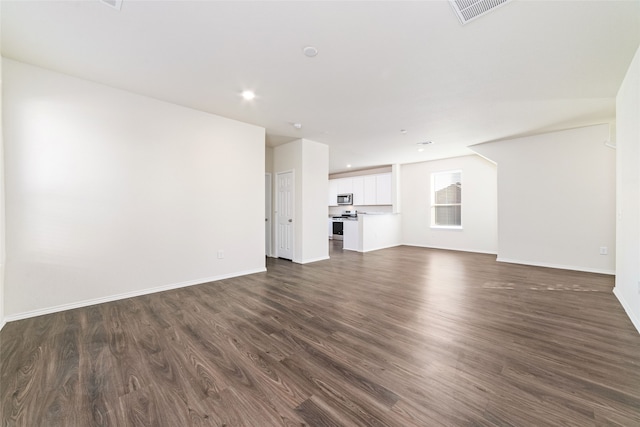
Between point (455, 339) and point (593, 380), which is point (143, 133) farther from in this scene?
point (593, 380)

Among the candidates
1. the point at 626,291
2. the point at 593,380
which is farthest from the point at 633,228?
the point at 593,380

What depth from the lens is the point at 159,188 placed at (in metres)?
3.48

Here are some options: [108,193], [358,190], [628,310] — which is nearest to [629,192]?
[628,310]

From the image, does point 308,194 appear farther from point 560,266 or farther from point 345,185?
point 560,266

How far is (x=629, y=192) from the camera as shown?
105 inches

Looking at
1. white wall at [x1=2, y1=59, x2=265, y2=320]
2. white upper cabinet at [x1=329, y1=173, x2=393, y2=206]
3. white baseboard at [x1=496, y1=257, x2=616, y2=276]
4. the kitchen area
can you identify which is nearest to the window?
the kitchen area

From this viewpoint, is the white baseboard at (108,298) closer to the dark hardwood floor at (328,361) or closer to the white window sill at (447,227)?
the dark hardwood floor at (328,361)

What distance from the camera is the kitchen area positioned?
701cm

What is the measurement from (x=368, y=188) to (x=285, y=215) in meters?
4.05

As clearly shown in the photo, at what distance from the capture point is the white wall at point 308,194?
527 cm

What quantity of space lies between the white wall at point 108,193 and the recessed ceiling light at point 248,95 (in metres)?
1.00

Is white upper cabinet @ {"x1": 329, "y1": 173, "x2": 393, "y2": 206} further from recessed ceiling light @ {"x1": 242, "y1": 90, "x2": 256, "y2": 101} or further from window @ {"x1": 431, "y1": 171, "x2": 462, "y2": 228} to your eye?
recessed ceiling light @ {"x1": 242, "y1": 90, "x2": 256, "y2": 101}

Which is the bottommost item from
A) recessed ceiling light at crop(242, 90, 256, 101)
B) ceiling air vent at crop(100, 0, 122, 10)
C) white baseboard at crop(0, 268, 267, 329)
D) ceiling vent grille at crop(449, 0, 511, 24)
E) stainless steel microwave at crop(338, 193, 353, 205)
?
white baseboard at crop(0, 268, 267, 329)

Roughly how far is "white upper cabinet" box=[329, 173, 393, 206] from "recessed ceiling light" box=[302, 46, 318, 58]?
6215 millimetres
